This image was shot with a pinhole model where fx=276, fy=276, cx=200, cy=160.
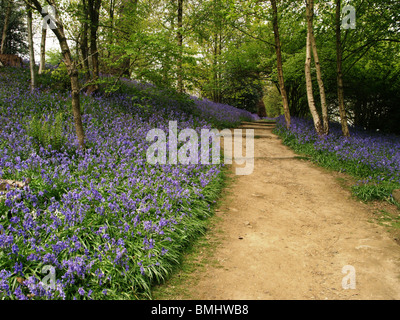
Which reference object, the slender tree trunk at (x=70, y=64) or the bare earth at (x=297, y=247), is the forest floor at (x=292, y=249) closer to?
the bare earth at (x=297, y=247)

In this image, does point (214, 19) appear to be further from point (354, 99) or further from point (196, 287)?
point (196, 287)

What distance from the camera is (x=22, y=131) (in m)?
6.77

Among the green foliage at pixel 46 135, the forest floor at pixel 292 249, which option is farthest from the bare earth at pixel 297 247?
the green foliage at pixel 46 135

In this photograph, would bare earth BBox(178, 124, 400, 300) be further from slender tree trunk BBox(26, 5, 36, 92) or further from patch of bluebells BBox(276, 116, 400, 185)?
slender tree trunk BBox(26, 5, 36, 92)

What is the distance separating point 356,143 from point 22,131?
11031 millimetres

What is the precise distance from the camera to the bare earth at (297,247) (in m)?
3.67

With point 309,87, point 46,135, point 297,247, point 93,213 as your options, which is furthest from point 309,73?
point 93,213

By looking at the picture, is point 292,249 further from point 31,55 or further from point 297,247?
point 31,55

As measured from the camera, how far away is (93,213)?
457 centimetres

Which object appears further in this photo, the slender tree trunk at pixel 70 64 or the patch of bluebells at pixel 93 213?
the slender tree trunk at pixel 70 64

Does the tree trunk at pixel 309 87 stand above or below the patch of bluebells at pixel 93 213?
above

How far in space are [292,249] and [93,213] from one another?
339 cm
